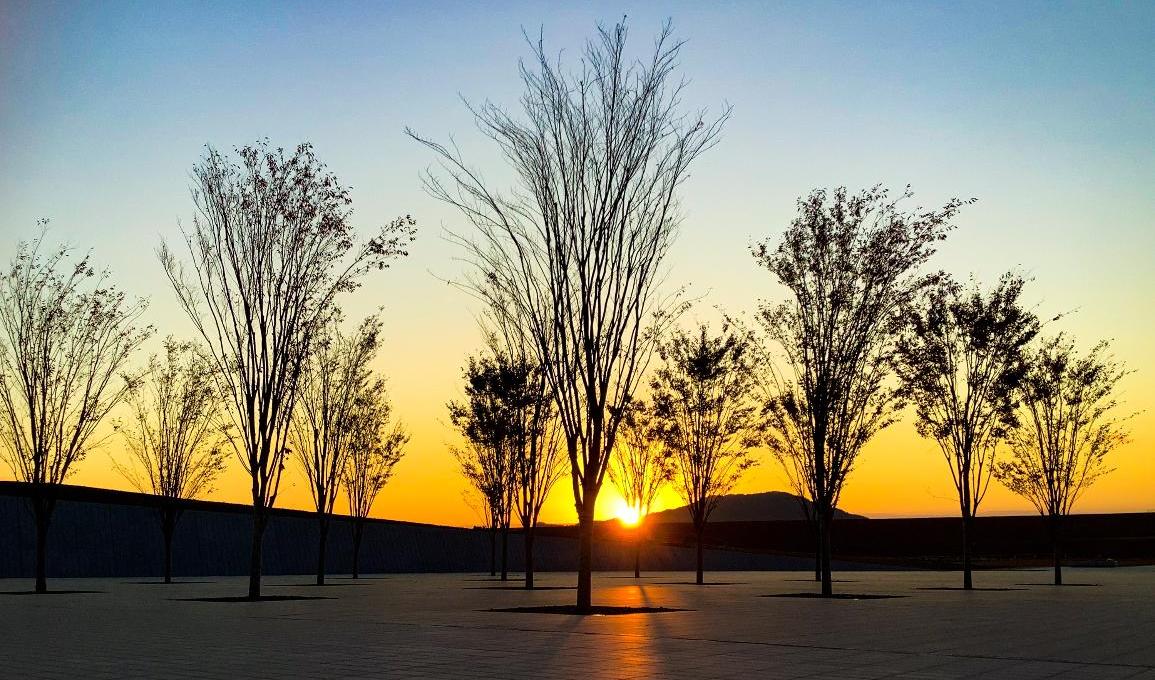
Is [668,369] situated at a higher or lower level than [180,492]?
higher

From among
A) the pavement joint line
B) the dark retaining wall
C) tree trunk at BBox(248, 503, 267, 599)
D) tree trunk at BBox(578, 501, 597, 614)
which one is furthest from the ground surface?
the dark retaining wall

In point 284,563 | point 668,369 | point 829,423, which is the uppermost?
point 668,369

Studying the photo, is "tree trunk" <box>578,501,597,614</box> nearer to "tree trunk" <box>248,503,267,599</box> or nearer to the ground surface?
the ground surface

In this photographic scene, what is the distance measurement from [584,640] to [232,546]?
140 ft

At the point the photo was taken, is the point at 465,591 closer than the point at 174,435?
Yes

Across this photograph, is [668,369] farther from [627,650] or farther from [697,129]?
[627,650]

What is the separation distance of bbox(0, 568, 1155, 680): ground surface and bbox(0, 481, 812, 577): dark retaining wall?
2508cm

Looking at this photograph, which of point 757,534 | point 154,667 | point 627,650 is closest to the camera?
point 154,667

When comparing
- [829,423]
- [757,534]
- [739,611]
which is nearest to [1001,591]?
[829,423]

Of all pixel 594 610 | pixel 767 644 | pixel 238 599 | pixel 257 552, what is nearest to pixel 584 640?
pixel 767 644

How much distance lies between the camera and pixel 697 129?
2097 cm

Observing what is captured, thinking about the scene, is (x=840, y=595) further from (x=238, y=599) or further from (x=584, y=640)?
(x=584, y=640)

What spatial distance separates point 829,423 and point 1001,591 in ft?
24.0

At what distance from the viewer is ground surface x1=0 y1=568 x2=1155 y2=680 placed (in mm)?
11008
